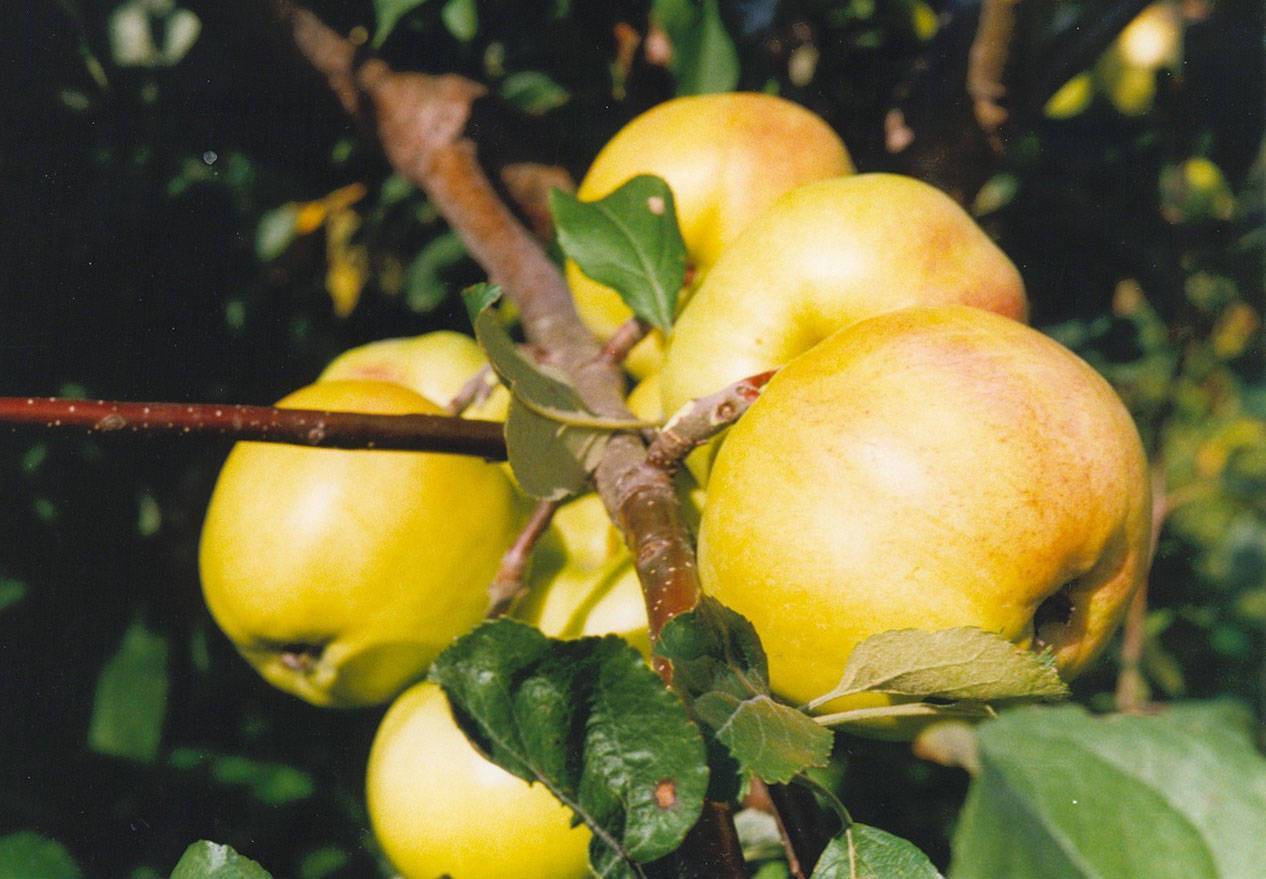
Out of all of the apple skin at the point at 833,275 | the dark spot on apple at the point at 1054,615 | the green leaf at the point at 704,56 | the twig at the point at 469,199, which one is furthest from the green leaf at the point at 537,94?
the dark spot on apple at the point at 1054,615

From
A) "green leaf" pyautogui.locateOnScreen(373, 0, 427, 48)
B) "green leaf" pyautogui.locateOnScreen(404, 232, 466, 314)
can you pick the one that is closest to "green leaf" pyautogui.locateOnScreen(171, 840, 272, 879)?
"green leaf" pyautogui.locateOnScreen(373, 0, 427, 48)

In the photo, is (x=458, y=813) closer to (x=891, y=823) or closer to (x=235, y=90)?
(x=891, y=823)

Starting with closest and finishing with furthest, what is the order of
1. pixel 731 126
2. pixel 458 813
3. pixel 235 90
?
1. pixel 458 813
2. pixel 731 126
3. pixel 235 90

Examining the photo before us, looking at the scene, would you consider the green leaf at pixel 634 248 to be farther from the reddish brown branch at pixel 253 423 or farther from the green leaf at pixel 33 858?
the green leaf at pixel 33 858

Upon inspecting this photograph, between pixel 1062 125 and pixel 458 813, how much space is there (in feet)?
3.54

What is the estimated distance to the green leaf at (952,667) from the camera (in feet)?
1.44

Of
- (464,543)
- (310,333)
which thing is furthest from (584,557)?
(310,333)

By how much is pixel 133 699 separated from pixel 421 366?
417 millimetres

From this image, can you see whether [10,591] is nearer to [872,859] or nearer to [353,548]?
[353,548]

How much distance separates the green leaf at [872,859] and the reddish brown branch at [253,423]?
0.98ft

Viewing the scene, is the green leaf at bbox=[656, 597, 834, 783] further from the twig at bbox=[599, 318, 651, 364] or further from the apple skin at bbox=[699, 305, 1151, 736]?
the twig at bbox=[599, 318, 651, 364]

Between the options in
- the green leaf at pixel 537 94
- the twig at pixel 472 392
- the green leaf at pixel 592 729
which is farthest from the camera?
the green leaf at pixel 537 94

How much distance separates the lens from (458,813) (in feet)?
2.34

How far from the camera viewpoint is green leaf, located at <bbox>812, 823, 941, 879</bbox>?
1.44 ft
